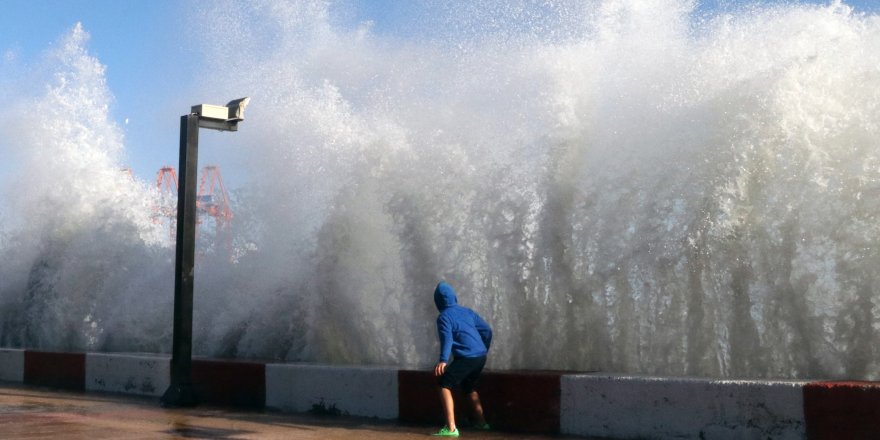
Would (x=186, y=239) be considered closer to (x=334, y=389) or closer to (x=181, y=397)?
(x=181, y=397)

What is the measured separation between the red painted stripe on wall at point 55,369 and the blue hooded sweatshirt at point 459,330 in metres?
5.47

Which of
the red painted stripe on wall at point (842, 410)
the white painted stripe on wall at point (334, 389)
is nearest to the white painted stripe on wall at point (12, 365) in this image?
the white painted stripe on wall at point (334, 389)

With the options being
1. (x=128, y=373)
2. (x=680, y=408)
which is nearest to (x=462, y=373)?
(x=680, y=408)

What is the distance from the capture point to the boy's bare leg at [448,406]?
6.32 m

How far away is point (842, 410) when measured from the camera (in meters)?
5.05

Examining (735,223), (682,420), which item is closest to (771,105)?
(735,223)

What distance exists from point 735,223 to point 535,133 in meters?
2.25

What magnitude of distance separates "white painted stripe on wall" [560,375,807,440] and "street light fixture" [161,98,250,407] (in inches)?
147

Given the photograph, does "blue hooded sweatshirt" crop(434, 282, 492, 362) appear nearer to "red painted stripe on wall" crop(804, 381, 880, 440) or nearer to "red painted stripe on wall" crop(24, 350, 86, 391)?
"red painted stripe on wall" crop(804, 381, 880, 440)

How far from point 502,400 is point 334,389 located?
5.22ft

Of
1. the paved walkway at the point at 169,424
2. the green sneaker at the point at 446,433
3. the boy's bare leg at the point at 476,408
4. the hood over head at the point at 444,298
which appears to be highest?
the hood over head at the point at 444,298

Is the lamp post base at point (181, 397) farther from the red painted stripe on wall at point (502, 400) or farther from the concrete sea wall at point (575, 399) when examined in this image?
the red painted stripe on wall at point (502, 400)

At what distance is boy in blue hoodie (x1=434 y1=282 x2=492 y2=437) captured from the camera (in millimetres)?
6340

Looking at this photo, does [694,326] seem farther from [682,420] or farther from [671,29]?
[671,29]
